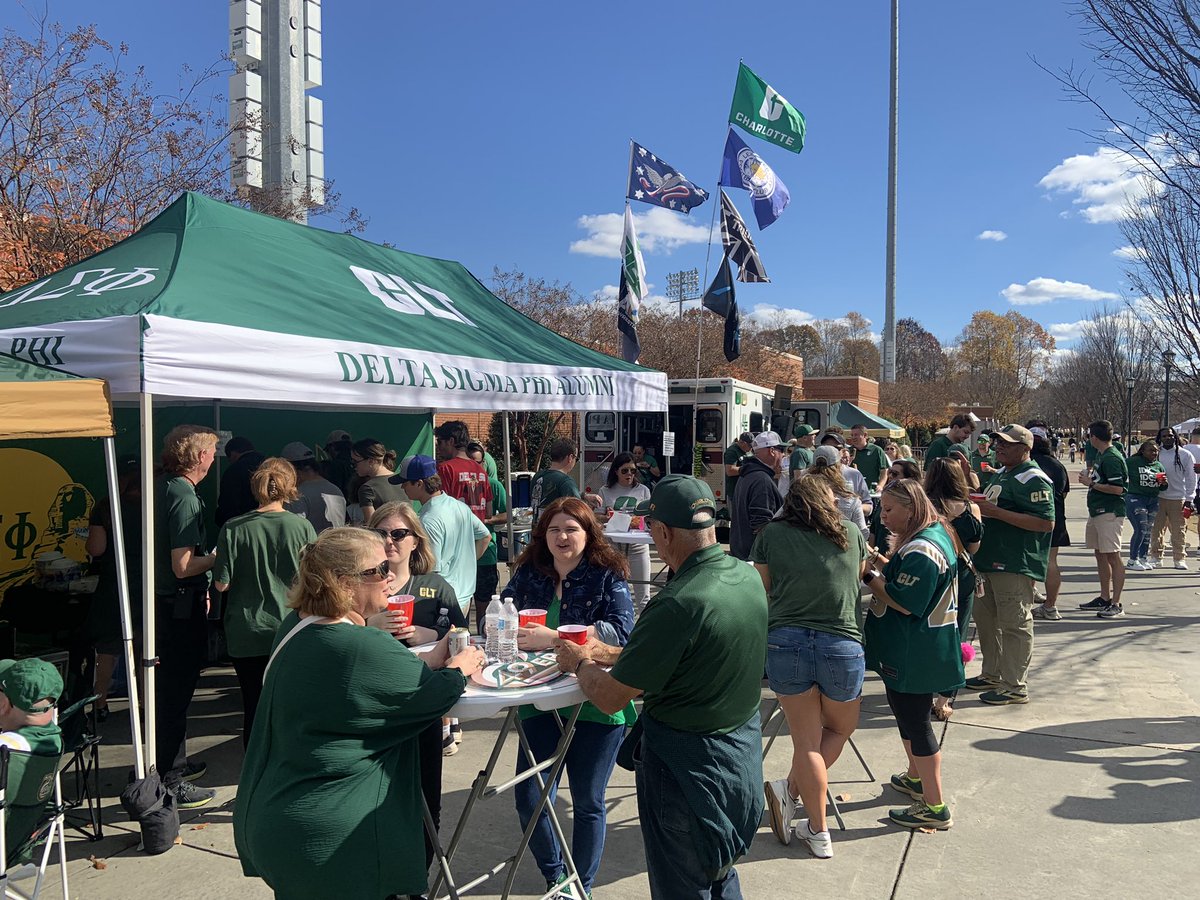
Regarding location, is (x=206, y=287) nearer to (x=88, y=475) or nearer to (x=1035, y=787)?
(x=88, y=475)

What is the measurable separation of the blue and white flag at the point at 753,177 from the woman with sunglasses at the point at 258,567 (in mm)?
11199

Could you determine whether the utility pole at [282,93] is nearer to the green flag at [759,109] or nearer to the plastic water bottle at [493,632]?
the green flag at [759,109]

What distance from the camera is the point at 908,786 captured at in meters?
4.14

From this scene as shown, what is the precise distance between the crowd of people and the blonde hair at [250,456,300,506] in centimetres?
1

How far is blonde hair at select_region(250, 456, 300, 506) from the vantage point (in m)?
3.92

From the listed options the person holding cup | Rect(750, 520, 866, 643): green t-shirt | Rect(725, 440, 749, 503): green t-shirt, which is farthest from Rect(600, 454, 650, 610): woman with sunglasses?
the person holding cup

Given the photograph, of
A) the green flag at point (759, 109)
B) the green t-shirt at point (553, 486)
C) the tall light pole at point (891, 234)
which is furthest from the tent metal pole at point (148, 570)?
the tall light pole at point (891, 234)

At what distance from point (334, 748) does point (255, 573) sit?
210cm

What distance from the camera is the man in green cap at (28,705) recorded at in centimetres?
295

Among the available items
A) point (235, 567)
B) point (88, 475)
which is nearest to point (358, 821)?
point (235, 567)

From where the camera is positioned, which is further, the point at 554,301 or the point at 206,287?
the point at 554,301

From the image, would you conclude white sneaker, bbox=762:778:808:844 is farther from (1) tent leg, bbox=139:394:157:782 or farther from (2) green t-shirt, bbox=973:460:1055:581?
(1) tent leg, bbox=139:394:157:782

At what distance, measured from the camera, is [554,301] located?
2608cm

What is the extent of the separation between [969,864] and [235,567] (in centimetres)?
365
